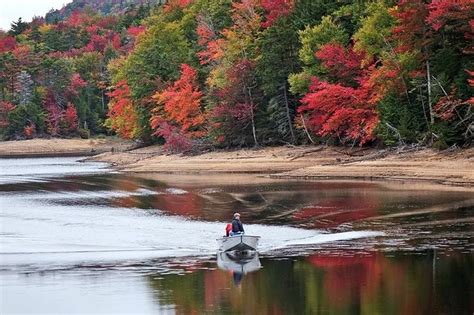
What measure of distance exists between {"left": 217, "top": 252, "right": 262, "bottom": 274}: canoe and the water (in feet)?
0.35

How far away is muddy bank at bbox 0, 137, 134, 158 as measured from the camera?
134 metres

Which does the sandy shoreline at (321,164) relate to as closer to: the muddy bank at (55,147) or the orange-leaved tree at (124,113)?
the orange-leaved tree at (124,113)

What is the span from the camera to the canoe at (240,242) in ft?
114

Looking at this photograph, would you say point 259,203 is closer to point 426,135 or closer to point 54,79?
point 426,135

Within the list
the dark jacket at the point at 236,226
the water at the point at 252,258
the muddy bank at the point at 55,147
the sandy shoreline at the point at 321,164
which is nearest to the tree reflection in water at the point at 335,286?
the water at the point at 252,258

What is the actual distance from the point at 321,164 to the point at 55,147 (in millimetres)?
76662

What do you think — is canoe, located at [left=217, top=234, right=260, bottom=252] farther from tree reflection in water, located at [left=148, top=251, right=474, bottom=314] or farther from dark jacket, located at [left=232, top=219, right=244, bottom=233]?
tree reflection in water, located at [left=148, top=251, right=474, bottom=314]

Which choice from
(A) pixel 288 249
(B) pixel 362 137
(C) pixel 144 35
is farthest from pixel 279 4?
(A) pixel 288 249

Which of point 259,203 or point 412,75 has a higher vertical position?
point 412,75

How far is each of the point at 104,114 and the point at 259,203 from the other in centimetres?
10295

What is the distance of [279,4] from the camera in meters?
80.8

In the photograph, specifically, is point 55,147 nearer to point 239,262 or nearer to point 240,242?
point 240,242

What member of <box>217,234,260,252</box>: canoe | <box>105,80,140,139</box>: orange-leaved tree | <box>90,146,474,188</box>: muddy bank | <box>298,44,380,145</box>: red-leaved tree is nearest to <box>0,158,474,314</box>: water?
<box>217,234,260,252</box>: canoe

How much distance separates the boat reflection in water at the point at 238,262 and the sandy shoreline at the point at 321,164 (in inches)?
844
